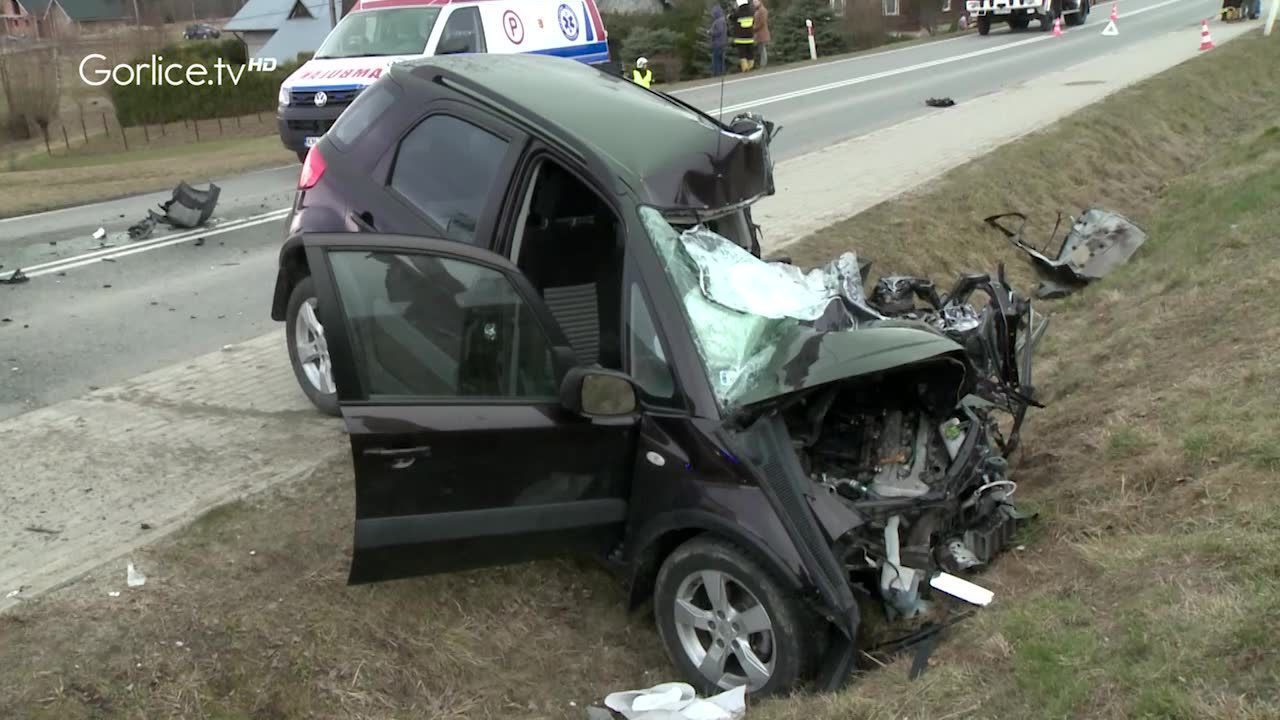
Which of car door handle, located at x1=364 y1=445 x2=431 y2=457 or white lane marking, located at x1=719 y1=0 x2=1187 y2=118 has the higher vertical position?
car door handle, located at x1=364 y1=445 x2=431 y2=457

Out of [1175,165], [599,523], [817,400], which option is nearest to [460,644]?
[599,523]

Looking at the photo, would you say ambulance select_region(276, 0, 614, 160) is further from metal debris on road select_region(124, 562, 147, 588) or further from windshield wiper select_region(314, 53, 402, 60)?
metal debris on road select_region(124, 562, 147, 588)

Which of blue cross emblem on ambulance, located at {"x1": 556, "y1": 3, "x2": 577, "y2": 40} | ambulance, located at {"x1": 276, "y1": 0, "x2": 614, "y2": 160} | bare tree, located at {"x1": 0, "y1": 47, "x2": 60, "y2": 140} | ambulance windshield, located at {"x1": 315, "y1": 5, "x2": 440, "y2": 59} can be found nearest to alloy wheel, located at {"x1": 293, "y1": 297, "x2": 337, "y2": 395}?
ambulance, located at {"x1": 276, "y1": 0, "x2": 614, "y2": 160}

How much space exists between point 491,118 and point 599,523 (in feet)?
6.24

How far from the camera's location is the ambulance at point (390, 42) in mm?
14125

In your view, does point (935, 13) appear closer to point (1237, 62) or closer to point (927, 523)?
point (1237, 62)

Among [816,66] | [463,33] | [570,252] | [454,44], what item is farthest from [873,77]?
[570,252]

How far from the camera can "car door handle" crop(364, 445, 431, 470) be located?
3898mm

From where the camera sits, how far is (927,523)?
4.36 meters

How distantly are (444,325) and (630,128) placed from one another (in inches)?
55.0

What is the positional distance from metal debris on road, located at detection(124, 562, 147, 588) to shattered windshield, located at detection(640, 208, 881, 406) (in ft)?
7.78

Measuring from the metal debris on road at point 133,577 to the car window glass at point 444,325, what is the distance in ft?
4.51

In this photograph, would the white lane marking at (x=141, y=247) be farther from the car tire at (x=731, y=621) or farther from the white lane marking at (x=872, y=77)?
the white lane marking at (x=872, y=77)

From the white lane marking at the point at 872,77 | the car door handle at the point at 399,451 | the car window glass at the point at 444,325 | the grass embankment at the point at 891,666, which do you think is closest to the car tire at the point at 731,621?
the grass embankment at the point at 891,666
